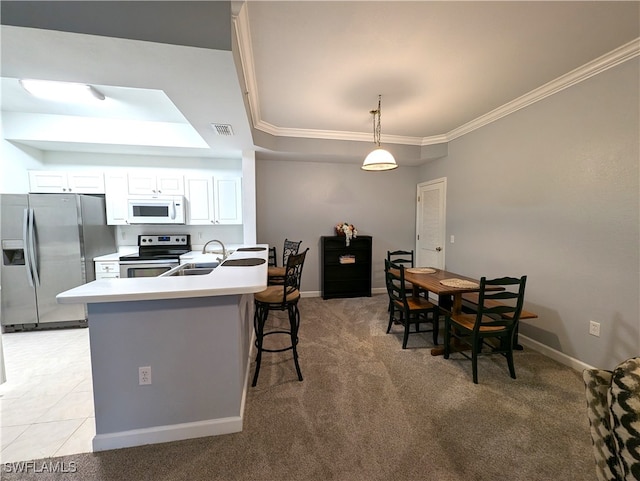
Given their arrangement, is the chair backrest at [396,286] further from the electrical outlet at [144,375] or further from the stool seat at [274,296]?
the electrical outlet at [144,375]

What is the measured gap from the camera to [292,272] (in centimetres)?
231

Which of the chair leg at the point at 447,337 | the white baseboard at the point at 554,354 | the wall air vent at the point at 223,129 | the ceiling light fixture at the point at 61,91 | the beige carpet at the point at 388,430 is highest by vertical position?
the ceiling light fixture at the point at 61,91

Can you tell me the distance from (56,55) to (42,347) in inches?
120

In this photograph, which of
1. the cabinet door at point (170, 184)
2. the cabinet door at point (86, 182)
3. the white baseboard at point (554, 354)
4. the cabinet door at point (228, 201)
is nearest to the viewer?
the white baseboard at point (554, 354)

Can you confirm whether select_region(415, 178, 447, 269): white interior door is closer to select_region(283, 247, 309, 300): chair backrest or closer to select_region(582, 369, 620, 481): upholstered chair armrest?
select_region(283, 247, 309, 300): chair backrest

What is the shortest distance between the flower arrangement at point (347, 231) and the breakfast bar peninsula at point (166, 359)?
2.83 m

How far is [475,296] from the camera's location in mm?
3053

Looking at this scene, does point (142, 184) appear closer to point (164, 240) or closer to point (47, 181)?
point (164, 240)

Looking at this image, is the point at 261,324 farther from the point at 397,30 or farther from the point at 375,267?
the point at 375,267

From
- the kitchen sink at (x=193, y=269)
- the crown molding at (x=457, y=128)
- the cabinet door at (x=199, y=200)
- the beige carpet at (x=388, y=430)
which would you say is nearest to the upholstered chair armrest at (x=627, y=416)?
the beige carpet at (x=388, y=430)

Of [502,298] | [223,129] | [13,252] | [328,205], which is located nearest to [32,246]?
[13,252]

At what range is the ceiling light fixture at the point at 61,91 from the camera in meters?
2.52

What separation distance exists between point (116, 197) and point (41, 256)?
3.66 feet

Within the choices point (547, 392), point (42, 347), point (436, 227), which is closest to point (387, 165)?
point (436, 227)
